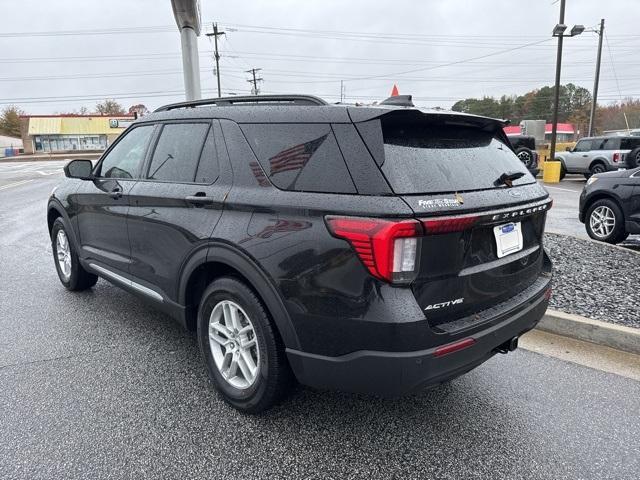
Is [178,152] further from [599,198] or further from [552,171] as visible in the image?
[552,171]

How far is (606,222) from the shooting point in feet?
25.3

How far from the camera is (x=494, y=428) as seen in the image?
2760 millimetres

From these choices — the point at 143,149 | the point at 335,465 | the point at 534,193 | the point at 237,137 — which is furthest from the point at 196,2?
the point at 335,465

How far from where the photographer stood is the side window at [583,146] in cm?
1975

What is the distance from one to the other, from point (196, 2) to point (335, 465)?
11682 millimetres

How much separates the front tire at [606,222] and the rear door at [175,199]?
7.03 meters

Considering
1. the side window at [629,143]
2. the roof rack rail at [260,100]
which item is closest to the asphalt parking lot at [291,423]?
the roof rack rail at [260,100]

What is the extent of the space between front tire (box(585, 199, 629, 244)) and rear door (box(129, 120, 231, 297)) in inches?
277

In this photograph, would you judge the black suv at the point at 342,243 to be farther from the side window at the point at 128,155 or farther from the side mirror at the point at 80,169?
the side mirror at the point at 80,169

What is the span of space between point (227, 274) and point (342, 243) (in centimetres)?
99

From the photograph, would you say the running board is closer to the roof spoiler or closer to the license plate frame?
the roof spoiler

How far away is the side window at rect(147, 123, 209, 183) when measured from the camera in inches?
125

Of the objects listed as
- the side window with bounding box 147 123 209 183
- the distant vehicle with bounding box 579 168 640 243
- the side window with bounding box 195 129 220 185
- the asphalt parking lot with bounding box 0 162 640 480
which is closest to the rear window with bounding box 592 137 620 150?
the distant vehicle with bounding box 579 168 640 243

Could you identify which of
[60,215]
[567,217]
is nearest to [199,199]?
[60,215]
